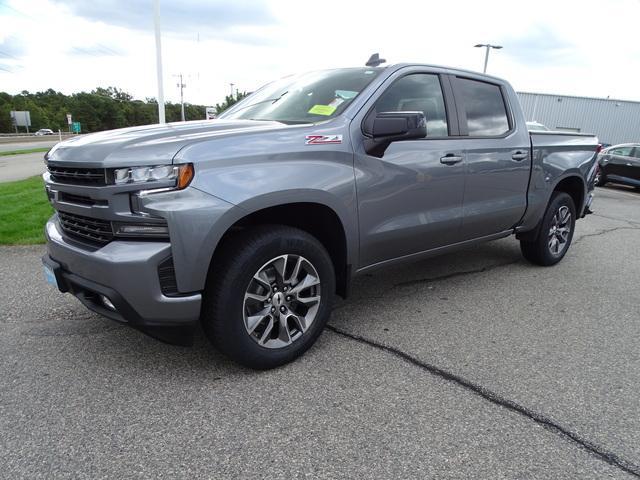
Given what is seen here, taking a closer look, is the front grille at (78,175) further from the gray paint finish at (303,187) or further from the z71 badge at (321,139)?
the z71 badge at (321,139)

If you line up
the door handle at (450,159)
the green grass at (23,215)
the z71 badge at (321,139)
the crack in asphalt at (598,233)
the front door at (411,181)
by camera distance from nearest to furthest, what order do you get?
the z71 badge at (321,139), the front door at (411,181), the door handle at (450,159), the green grass at (23,215), the crack in asphalt at (598,233)

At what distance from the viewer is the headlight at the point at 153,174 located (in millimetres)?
2432

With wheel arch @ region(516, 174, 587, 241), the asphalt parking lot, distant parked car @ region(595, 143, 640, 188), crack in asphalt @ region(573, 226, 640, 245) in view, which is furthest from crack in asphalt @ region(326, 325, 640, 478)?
distant parked car @ region(595, 143, 640, 188)

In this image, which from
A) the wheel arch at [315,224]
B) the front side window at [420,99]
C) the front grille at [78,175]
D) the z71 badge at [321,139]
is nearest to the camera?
the front grille at [78,175]

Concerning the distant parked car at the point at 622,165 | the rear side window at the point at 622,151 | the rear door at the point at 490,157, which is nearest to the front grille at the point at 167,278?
the rear door at the point at 490,157

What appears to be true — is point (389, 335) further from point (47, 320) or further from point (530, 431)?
point (47, 320)

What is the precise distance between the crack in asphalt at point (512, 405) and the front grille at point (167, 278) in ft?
4.67

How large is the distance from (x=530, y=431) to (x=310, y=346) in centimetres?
133

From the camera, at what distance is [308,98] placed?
363 cm

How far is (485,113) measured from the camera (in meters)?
4.35

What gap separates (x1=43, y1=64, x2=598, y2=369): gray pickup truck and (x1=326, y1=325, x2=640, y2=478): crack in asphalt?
0.48m

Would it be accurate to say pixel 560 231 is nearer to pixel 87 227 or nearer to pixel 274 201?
pixel 274 201

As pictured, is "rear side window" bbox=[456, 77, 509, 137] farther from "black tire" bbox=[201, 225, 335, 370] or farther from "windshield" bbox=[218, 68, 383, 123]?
"black tire" bbox=[201, 225, 335, 370]

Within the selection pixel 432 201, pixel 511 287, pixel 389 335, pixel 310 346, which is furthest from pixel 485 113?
pixel 310 346
